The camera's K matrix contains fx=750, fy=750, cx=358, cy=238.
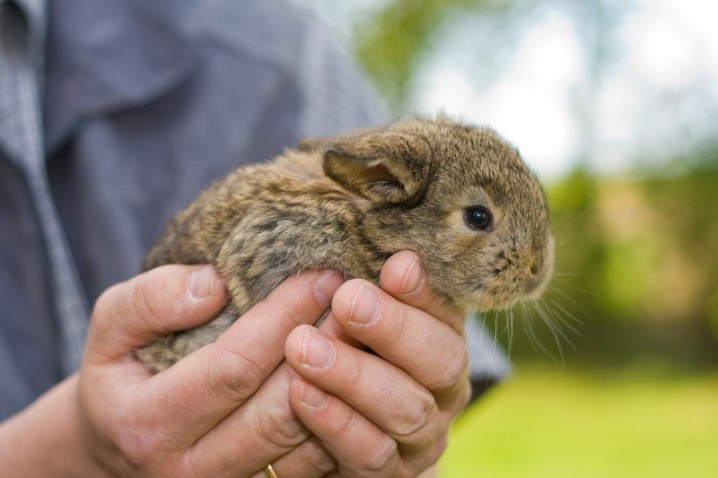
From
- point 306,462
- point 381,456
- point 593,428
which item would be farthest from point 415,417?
point 593,428

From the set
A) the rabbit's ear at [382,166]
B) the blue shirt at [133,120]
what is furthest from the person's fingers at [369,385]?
the blue shirt at [133,120]

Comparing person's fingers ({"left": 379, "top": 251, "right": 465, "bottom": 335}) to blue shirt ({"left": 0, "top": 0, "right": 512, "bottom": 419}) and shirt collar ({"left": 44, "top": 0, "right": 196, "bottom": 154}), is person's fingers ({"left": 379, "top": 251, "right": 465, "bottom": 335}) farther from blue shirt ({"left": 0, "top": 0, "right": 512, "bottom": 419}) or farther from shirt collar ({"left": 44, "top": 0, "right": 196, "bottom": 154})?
shirt collar ({"left": 44, "top": 0, "right": 196, "bottom": 154})

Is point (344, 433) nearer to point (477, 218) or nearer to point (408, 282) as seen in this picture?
point (408, 282)

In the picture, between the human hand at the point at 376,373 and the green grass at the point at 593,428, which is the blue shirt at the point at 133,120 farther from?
the green grass at the point at 593,428

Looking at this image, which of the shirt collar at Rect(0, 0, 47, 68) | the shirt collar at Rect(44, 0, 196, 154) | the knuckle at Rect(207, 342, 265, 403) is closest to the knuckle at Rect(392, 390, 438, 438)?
the knuckle at Rect(207, 342, 265, 403)

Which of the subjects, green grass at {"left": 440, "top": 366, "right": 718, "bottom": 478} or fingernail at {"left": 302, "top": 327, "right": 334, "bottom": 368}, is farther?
Result: green grass at {"left": 440, "top": 366, "right": 718, "bottom": 478}

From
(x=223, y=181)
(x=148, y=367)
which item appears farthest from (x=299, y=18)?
(x=148, y=367)

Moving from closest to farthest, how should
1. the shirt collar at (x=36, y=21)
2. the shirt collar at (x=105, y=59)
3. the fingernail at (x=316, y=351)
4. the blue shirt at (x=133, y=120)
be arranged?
1. the fingernail at (x=316, y=351)
2. the shirt collar at (x=36, y=21)
3. the blue shirt at (x=133, y=120)
4. the shirt collar at (x=105, y=59)
